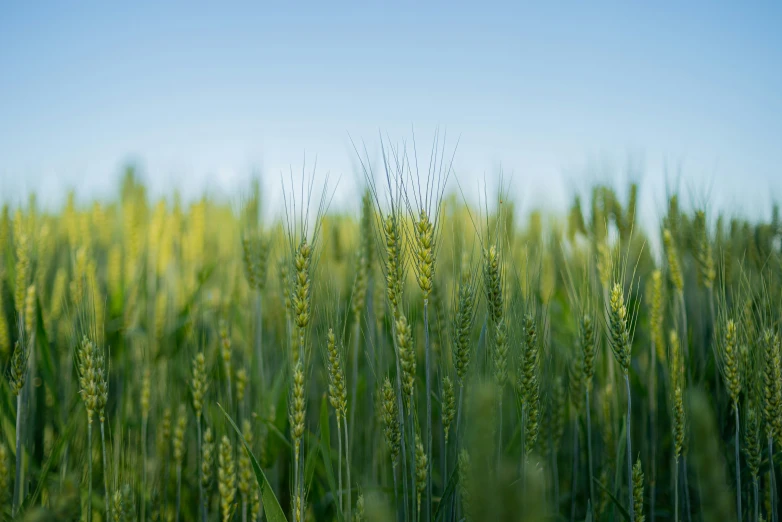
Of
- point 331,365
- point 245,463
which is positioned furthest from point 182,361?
point 331,365

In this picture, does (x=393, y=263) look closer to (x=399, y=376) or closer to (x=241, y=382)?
(x=399, y=376)

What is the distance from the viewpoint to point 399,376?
1564 millimetres

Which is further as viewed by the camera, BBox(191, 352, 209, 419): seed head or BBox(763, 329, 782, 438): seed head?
BBox(191, 352, 209, 419): seed head

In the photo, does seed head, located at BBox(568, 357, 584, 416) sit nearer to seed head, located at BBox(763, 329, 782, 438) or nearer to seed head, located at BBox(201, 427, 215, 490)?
seed head, located at BBox(763, 329, 782, 438)

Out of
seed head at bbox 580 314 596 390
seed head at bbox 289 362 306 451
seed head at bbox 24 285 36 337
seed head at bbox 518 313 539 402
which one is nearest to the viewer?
seed head at bbox 289 362 306 451

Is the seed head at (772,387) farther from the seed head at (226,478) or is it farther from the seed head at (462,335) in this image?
the seed head at (226,478)

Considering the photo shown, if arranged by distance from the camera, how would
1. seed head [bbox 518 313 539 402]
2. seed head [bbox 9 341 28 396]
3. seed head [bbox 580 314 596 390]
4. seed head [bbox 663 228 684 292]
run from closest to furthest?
seed head [bbox 518 313 539 402], seed head [bbox 9 341 28 396], seed head [bbox 580 314 596 390], seed head [bbox 663 228 684 292]

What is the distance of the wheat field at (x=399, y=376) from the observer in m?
1.59

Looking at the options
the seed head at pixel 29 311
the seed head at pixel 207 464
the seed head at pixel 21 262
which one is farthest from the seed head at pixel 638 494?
the seed head at pixel 29 311

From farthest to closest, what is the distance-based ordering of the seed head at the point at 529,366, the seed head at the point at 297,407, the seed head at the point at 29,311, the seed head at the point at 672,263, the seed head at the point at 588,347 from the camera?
the seed head at the point at 672,263 < the seed head at the point at 29,311 < the seed head at the point at 588,347 < the seed head at the point at 529,366 < the seed head at the point at 297,407

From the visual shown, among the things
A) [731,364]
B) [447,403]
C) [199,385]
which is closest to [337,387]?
[447,403]

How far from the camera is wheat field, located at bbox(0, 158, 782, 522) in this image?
5.22 ft

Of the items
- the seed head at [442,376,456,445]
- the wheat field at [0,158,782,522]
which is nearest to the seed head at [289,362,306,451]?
the wheat field at [0,158,782,522]

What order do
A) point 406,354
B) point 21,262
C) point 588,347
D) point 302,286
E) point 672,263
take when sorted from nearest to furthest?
point 406,354, point 302,286, point 588,347, point 21,262, point 672,263
